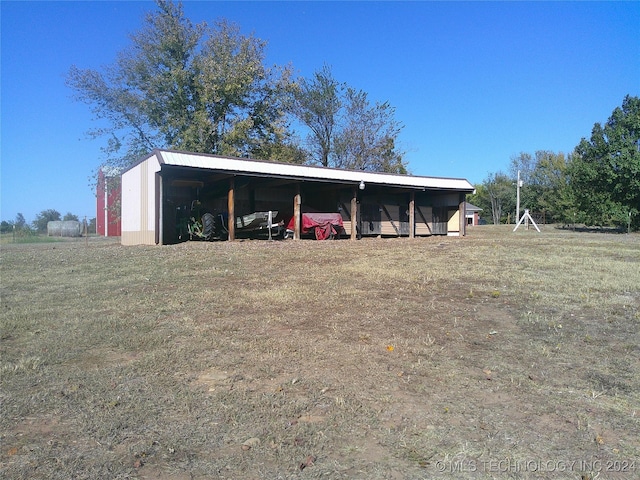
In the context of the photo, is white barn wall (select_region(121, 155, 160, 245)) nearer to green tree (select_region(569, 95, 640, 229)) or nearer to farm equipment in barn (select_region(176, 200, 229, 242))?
farm equipment in barn (select_region(176, 200, 229, 242))

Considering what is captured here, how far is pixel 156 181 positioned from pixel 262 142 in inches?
634

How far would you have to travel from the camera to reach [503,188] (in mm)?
67188

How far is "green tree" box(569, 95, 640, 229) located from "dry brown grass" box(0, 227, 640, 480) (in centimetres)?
2340

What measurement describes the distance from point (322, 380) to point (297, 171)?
1559cm

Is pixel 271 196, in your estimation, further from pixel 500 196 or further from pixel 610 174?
pixel 500 196

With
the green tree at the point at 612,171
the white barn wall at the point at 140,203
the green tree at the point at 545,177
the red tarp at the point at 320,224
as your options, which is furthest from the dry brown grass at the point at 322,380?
the green tree at the point at 545,177

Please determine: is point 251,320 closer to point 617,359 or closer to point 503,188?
point 617,359

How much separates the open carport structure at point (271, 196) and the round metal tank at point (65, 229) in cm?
2198

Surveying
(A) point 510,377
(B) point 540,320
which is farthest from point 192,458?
(B) point 540,320

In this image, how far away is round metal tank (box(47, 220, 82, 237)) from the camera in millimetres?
37906

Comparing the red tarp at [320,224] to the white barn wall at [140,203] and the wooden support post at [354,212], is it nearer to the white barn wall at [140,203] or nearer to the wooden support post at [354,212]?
the wooden support post at [354,212]

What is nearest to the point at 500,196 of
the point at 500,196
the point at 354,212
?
the point at 500,196

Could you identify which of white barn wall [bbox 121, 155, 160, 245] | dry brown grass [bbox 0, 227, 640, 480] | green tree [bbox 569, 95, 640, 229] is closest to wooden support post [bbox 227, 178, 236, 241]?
white barn wall [bbox 121, 155, 160, 245]

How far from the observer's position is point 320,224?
19.2 metres
